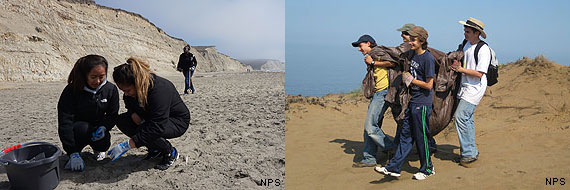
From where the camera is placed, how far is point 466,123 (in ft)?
15.0

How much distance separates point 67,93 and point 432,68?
3681mm

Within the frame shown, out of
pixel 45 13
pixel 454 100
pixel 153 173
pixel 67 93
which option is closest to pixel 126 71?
pixel 67 93

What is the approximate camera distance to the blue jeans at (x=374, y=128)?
4.58 m

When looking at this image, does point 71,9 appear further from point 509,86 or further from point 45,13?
point 509,86

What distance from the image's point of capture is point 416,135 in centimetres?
422

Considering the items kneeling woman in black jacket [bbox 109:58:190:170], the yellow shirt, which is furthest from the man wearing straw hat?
kneeling woman in black jacket [bbox 109:58:190:170]

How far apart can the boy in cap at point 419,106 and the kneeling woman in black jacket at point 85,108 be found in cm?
303

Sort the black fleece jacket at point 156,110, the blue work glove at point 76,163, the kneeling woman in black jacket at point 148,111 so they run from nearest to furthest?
the kneeling woman in black jacket at point 148,111 → the black fleece jacket at point 156,110 → the blue work glove at point 76,163

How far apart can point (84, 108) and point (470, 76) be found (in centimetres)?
419

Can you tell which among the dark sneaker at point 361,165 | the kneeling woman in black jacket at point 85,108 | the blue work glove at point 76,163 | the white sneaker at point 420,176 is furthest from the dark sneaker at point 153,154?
the white sneaker at point 420,176

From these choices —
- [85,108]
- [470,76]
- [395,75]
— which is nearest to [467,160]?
[470,76]

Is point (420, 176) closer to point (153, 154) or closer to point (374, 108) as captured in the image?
point (374, 108)

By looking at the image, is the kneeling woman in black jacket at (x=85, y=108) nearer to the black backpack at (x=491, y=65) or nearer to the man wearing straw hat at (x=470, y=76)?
the man wearing straw hat at (x=470, y=76)

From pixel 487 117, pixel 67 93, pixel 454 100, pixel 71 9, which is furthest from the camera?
pixel 71 9
